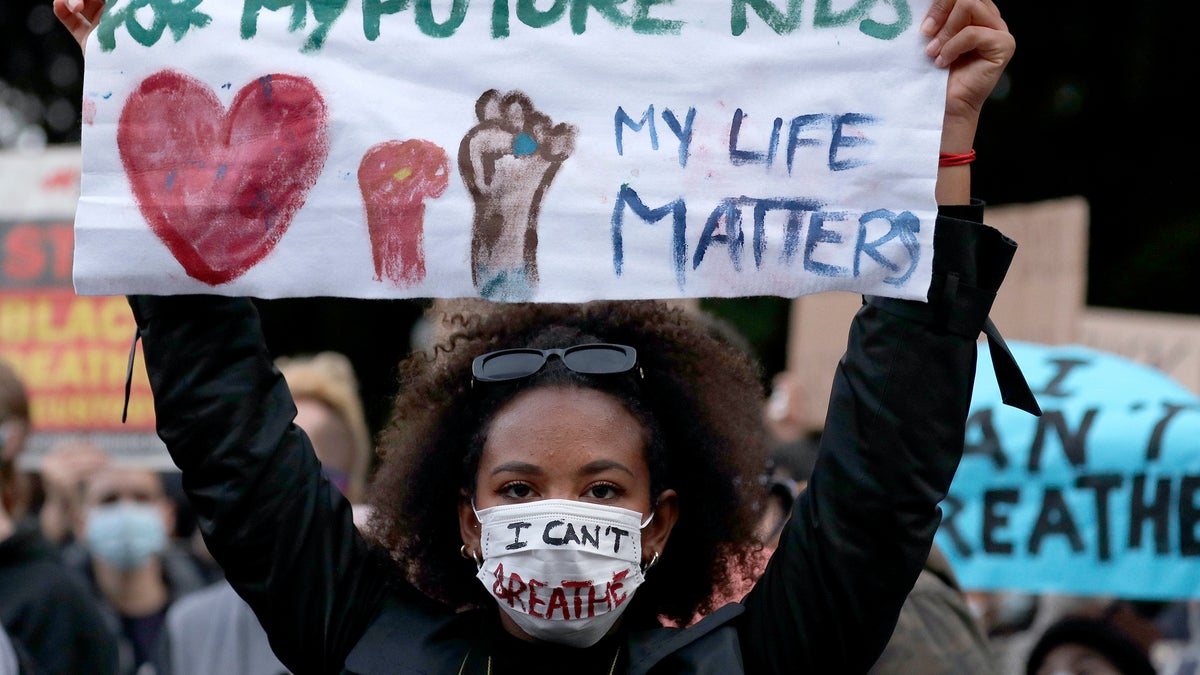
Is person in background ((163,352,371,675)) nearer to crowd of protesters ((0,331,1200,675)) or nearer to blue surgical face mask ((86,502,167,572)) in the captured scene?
crowd of protesters ((0,331,1200,675))

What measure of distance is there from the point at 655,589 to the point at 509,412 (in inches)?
15.9

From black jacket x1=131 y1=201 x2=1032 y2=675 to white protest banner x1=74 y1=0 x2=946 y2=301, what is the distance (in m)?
0.11

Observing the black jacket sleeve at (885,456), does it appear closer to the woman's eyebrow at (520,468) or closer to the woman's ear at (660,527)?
the woman's ear at (660,527)

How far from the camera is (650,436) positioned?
2.42m

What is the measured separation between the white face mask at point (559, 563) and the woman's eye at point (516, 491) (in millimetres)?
44

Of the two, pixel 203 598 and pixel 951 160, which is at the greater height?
pixel 951 160

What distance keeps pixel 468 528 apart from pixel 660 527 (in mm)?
306

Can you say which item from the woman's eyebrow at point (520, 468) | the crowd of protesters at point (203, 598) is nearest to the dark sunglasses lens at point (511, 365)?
the woman's eyebrow at point (520, 468)

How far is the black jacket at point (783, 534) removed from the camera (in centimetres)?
212

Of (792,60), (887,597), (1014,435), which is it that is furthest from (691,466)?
(1014,435)

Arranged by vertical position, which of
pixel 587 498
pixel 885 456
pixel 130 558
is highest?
pixel 885 456

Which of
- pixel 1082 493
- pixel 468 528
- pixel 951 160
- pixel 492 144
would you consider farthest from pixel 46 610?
pixel 1082 493

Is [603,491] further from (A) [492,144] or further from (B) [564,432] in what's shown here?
(A) [492,144]

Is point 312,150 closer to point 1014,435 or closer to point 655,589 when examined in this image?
point 655,589
